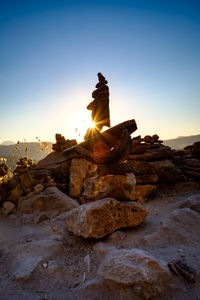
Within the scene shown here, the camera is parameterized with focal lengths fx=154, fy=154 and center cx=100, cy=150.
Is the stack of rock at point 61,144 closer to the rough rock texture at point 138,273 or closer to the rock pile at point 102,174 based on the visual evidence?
the rock pile at point 102,174

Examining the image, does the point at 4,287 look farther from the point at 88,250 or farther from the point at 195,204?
the point at 195,204

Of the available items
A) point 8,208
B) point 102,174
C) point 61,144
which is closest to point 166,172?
point 102,174

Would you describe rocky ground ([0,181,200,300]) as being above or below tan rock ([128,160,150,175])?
below

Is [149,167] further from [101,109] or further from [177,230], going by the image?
[101,109]

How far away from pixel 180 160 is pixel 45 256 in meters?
8.61

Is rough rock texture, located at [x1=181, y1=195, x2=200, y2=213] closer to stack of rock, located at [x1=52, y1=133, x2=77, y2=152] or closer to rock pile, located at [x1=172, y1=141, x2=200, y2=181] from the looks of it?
rock pile, located at [x1=172, y1=141, x2=200, y2=181]

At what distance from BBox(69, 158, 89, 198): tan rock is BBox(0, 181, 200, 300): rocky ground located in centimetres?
217

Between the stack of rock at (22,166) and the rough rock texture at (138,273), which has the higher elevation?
the stack of rock at (22,166)

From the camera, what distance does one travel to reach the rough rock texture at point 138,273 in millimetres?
1789

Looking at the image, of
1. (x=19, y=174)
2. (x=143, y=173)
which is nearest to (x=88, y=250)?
(x=19, y=174)

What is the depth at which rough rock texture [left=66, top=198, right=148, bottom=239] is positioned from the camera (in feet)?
9.99

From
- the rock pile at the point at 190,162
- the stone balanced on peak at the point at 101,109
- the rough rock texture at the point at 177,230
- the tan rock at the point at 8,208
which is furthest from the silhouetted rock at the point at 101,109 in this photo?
the rock pile at the point at 190,162

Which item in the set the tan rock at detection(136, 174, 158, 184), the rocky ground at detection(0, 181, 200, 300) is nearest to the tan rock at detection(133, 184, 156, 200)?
the tan rock at detection(136, 174, 158, 184)

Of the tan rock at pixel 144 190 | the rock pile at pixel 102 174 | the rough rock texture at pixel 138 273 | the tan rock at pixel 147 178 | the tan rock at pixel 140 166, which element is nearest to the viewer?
the rough rock texture at pixel 138 273
